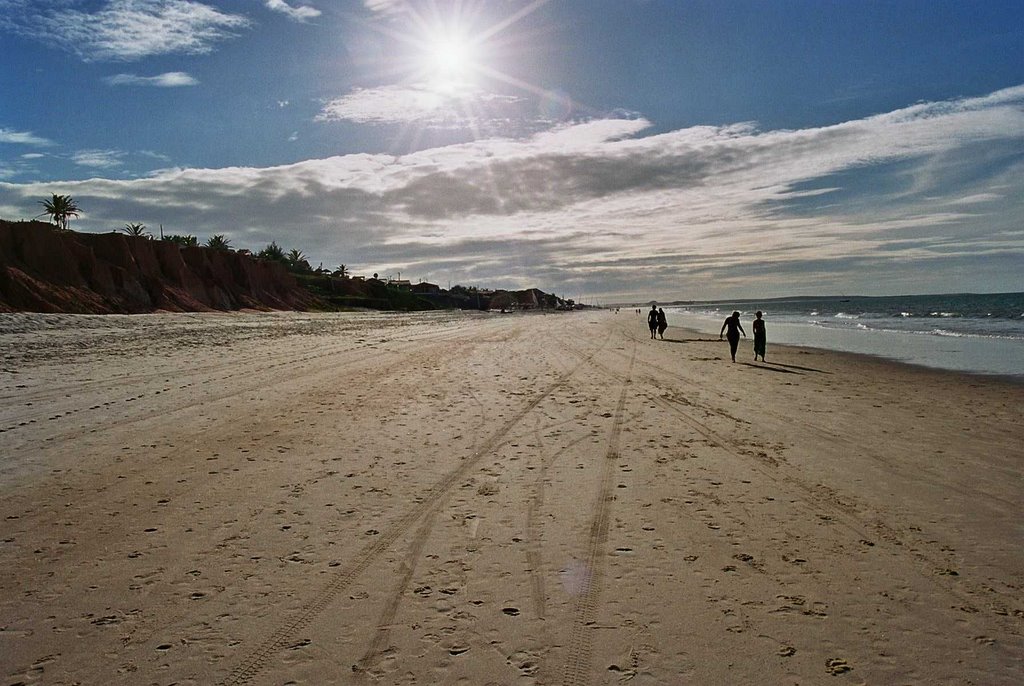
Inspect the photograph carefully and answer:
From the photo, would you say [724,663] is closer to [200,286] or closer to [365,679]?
[365,679]

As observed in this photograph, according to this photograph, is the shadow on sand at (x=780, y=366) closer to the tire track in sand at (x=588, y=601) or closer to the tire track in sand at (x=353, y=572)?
the tire track in sand at (x=353, y=572)

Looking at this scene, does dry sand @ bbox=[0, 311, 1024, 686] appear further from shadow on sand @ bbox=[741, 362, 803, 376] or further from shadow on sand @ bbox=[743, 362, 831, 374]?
shadow on sand @ bbox=[743, 362, 831, 374]

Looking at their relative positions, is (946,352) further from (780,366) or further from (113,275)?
(113,275)

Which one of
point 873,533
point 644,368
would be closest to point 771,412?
point 873,533

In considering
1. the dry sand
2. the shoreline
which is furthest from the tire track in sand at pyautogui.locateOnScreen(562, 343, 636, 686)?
the shoreline

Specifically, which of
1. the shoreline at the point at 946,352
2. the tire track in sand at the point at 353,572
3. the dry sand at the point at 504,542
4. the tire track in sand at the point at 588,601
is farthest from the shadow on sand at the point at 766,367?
the tire track in sand at the point at 588,601

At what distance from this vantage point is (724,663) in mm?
3223

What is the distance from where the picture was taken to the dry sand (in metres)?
3.29

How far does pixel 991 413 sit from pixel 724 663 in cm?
1079

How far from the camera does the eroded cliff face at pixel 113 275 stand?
37219mm

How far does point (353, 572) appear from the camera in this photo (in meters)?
4.26

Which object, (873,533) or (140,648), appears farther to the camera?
(873,533)

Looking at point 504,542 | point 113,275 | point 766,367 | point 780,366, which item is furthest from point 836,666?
point 113,275

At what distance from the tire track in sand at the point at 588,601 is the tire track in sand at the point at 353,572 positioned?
148 millimetres
